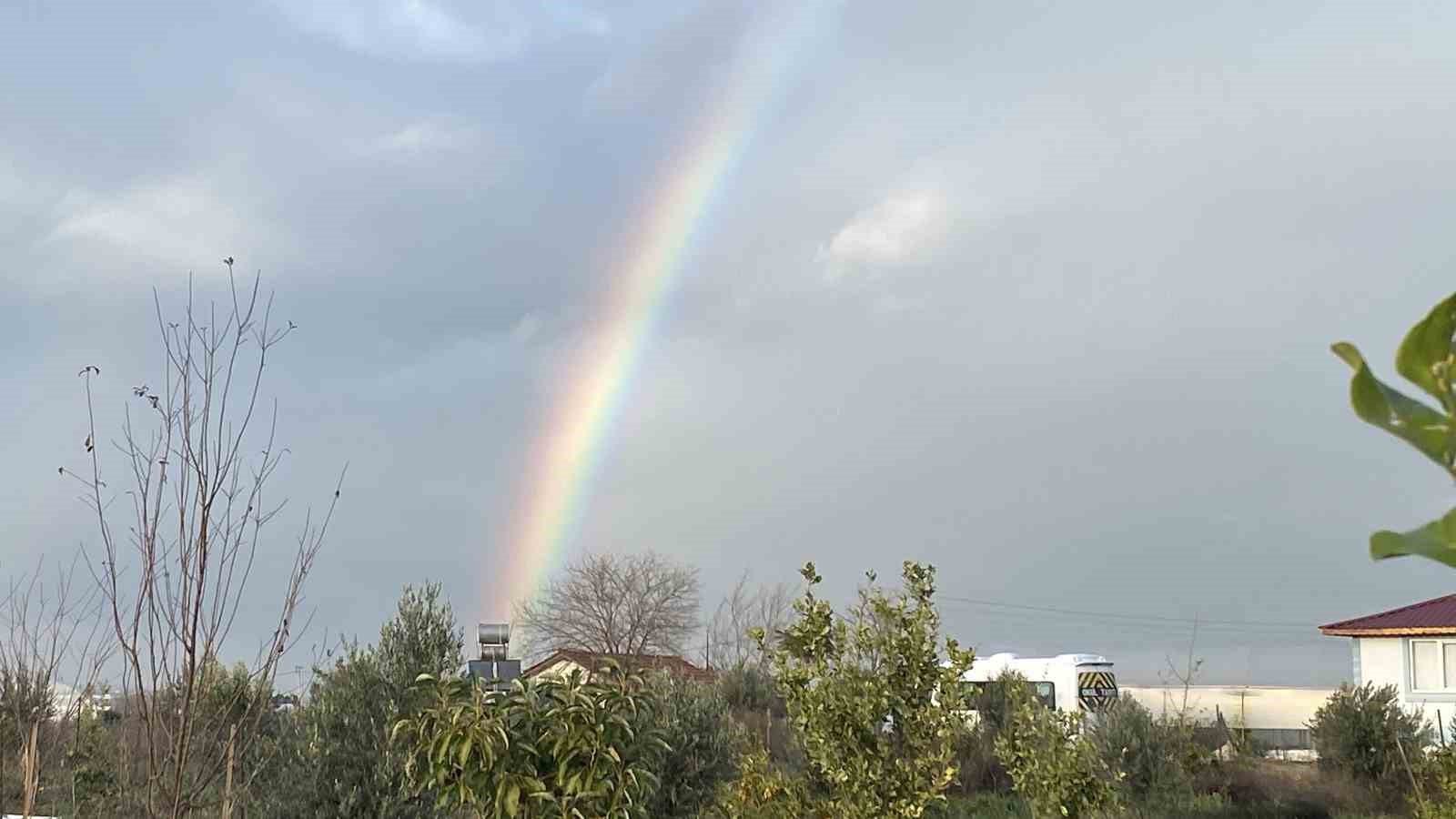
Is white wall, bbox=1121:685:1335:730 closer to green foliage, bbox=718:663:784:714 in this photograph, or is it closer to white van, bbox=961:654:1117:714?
white van, bbox=961:654:1117:714

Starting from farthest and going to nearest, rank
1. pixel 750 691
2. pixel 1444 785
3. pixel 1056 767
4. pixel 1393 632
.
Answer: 1. pixel 1393 632
2. pixel 750 691
3. pixel 1444 785
4. pixel 1056 767

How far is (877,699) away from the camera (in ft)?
24.7

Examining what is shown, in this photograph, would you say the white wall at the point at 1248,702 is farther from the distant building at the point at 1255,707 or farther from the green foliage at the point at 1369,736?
the green foliage at the point at 1369,736

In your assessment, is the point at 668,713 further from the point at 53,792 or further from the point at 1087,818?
the point at 53,792

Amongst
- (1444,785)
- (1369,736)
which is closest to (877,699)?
(1444,785)

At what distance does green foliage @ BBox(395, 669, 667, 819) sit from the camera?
22.8 feet

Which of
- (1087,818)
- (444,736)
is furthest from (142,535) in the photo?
(1087,818)

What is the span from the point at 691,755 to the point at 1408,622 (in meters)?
23.2

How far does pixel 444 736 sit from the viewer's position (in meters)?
6.95

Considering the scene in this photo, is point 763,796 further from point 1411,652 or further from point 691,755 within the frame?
point 1411,652

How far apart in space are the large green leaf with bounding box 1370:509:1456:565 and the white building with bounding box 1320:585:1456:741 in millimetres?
30090

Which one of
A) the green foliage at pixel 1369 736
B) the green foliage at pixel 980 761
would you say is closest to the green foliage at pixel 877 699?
the green foliage at pixel 980 761

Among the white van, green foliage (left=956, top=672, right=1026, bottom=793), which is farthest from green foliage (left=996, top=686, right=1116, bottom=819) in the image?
the white van

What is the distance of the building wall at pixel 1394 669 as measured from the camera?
27750 millimetres
